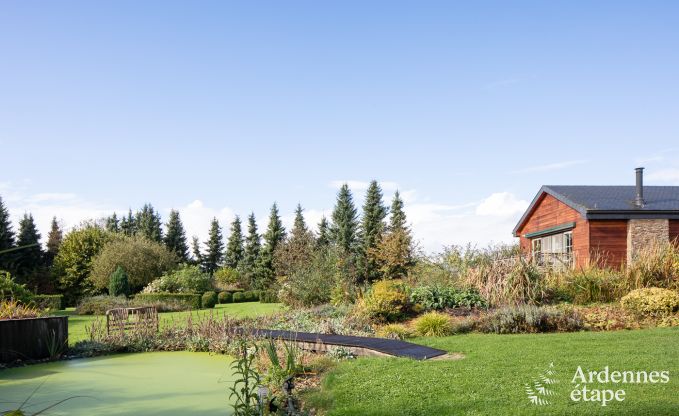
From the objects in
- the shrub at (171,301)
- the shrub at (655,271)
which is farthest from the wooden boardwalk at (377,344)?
the shrub at (171,301)

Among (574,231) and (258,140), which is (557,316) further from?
(574,231)

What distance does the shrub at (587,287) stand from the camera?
40.2 ft

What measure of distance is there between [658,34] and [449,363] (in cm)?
739

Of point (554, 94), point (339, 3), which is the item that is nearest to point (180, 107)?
point (339, 3)

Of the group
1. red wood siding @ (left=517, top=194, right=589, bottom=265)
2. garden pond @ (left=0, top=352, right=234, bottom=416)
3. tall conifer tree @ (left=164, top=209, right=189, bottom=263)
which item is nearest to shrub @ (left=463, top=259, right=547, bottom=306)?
red wood siding @ (left=517, top=194, right=589, bottom=265)

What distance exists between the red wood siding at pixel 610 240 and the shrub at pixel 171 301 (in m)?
14.8

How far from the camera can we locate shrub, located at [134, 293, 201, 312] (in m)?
20.7

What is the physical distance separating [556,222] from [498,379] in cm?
1649

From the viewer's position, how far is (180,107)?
38.4 ft

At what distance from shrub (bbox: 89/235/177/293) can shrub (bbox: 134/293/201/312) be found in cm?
669

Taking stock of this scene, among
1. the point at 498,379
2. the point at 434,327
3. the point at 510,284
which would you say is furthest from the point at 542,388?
the point at 510,284

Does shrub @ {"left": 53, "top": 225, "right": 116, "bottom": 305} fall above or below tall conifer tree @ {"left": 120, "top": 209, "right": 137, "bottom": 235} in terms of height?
below

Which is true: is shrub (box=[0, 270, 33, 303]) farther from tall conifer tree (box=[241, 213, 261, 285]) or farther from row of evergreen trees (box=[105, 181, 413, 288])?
Result: tall conifer tree (box=[241, 213, 261, 285])

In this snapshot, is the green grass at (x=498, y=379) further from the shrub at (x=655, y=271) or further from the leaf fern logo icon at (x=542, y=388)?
the shrub at (x=655, y=271)
